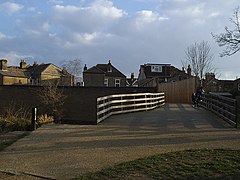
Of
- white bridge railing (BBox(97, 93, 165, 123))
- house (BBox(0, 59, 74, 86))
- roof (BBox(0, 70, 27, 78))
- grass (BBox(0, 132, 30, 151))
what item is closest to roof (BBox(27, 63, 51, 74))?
house (BBox(0, 59, 74, 86))

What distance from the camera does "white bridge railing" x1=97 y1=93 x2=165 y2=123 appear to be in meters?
13.2

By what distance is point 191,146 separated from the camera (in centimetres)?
778

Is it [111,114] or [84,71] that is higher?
[84,71]

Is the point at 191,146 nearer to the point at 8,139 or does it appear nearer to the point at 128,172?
the point at 128,172

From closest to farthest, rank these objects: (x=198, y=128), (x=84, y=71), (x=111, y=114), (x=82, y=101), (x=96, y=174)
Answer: (x=96, y=174)
(x=198, y=128)
(x=111, y=114)
(x=82, y=101)
(x=84, y=71)

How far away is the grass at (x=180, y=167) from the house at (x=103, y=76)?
2030 inches

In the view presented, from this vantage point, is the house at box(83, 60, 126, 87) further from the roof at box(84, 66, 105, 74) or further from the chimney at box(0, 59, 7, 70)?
the chimney at box(0, 59, 7, 70)

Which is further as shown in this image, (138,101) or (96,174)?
(138,101)

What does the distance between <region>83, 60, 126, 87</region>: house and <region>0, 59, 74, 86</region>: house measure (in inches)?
126

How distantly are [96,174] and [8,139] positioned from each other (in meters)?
4.65

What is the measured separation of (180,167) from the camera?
5.78 m

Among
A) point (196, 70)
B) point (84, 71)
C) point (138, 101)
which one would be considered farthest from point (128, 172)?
point (84, 71)

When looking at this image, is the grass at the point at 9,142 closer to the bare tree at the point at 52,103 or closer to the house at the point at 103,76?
the bare tree at the point at 52,103

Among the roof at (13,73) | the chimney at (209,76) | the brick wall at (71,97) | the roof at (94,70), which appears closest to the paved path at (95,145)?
the brick wall at (71,97)
